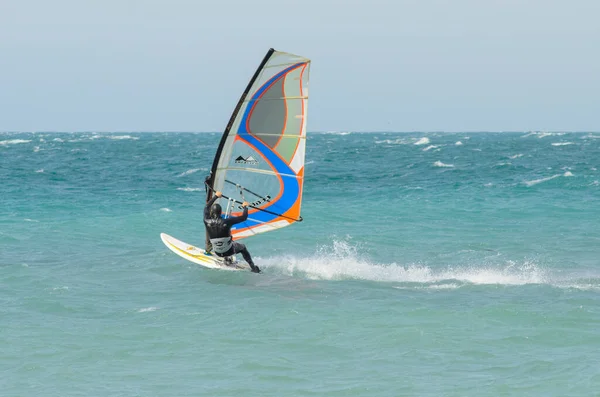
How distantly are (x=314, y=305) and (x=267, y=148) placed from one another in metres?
3.39

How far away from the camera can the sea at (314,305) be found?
962 centimetres

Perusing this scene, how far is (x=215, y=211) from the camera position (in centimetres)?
1480

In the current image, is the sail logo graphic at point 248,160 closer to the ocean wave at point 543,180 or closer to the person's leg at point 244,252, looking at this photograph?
the person's leg at point 244,252

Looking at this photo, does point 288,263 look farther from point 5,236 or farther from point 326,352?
point 5,236

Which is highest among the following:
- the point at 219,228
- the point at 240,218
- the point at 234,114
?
the point at 234,114

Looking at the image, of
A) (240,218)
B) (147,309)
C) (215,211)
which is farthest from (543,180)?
(147,309)

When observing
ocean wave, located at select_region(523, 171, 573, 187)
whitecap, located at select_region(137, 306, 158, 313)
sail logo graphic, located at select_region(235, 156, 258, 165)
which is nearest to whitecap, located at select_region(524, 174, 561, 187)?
ocean wave, located at select_region(523, 171, 573, 187)

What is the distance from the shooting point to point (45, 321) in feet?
40.0

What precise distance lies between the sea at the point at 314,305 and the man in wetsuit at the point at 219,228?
1.88ft

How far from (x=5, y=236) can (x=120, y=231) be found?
3.14 m

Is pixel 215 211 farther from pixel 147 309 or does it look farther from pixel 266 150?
pixel 147 309

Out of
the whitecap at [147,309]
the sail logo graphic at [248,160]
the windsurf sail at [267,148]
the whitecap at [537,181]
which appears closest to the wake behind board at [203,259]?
the windsurf sail at [267,148]

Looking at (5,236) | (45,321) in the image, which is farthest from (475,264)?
(5,236)

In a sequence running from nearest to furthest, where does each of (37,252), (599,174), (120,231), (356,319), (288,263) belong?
(356,319) < (288,263) < (37,252) < (120,231) < (599,174)
